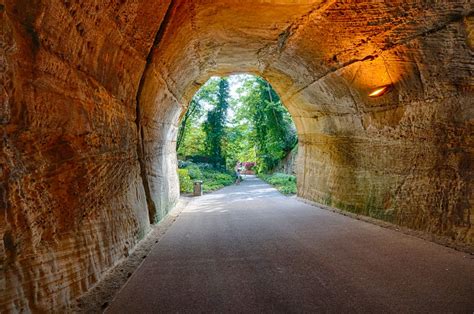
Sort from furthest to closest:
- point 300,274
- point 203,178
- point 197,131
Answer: point 197,131
point 203,178
point 300,274

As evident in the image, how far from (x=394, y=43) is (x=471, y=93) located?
1.69 meters

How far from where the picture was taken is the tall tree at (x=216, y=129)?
88.1ft

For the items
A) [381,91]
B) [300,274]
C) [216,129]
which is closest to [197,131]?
[216,129]

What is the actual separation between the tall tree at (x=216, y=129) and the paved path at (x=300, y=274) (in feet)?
68.0

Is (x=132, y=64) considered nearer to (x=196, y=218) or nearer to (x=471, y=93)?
(x=196, y=218)

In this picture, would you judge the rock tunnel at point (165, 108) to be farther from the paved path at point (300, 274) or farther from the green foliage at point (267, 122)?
the green foliage at point (267, 122)

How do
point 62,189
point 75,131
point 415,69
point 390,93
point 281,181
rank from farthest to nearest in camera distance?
point 281,181 → point 390,93 → point 415,69 → point 75,131 → point 62,189

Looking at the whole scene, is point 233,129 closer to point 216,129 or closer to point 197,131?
point 216,129

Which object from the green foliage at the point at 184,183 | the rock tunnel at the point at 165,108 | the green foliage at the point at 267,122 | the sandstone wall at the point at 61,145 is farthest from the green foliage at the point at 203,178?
the sandstone wall at the point at 61,145

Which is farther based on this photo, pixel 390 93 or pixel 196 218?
pixel 196 218

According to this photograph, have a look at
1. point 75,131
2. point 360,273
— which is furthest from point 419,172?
point 75,131

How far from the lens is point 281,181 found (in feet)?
61.8

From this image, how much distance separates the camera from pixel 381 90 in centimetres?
666

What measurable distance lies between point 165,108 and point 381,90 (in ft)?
20.4
